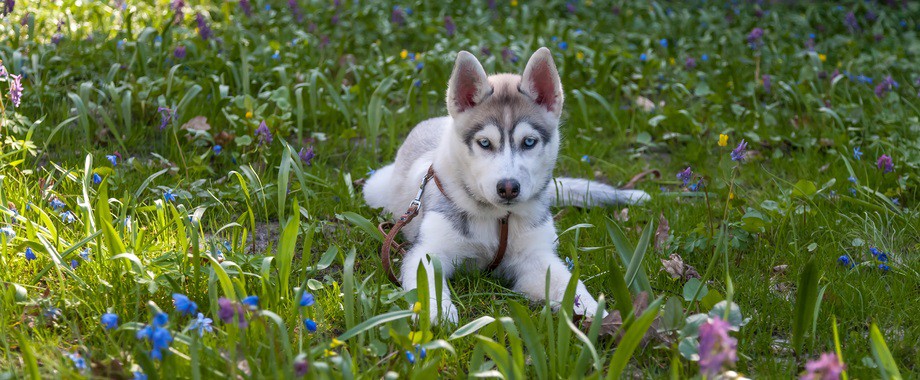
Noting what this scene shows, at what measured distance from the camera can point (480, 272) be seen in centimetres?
372

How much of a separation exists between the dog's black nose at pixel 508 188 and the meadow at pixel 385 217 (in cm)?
44

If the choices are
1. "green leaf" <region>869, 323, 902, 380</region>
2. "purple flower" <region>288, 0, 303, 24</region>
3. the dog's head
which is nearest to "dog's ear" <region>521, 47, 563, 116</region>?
the dog's head

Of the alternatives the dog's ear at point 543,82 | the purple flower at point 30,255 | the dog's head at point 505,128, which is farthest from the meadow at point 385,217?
the dog's ear at point 543,82

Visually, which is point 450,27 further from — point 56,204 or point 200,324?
point 200,324

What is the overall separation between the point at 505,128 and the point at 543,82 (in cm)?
38

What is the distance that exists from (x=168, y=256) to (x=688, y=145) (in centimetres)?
356

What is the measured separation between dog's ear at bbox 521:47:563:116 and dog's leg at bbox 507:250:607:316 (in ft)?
2.30

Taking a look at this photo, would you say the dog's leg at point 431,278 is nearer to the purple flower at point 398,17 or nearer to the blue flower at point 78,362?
the blue flower at point 78,362

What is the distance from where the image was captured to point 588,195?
452 cm

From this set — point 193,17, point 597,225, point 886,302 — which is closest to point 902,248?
point 886,302

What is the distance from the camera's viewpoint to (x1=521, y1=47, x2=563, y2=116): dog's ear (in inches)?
144

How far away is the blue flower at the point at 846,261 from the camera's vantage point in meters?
3.59

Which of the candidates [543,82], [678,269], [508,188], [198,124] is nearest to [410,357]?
[508,188]

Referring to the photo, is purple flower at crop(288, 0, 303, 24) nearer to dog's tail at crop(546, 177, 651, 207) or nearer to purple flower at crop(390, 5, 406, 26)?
purple flower at crop(390, 5, 406, 26)
